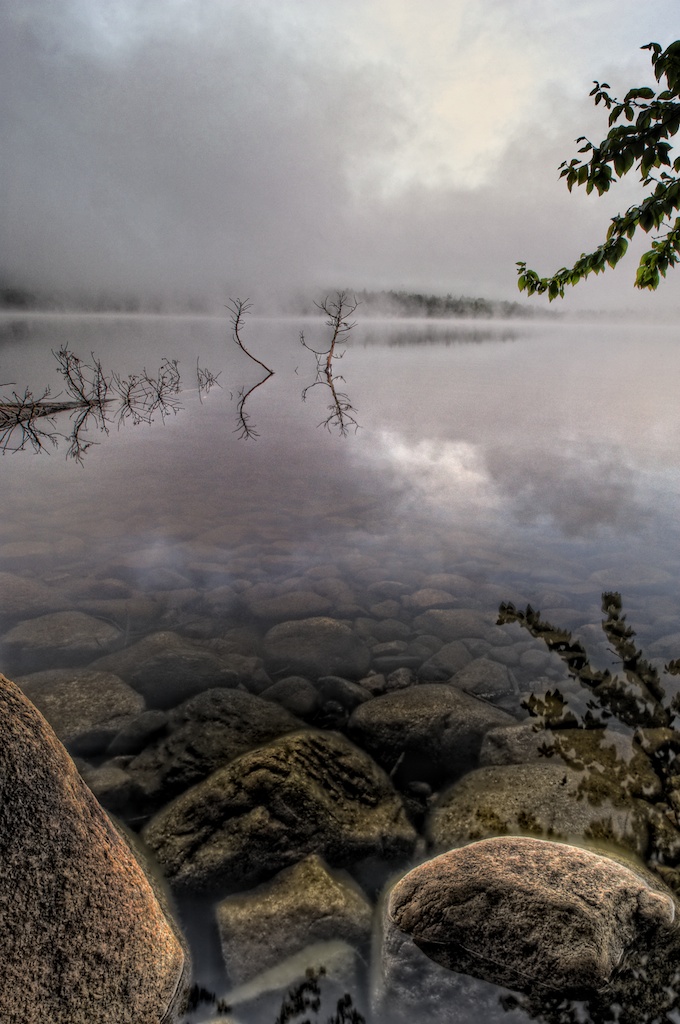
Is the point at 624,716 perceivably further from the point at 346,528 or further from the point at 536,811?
the point at 346,528

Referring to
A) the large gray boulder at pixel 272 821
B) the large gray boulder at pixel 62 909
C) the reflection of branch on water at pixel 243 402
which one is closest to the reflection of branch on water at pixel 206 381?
the reflection of branch on water at pixel 243 402

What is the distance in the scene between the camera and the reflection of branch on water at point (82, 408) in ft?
66.9

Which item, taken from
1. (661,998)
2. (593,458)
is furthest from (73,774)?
(593,458)

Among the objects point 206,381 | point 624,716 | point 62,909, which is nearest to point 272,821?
point 62,909

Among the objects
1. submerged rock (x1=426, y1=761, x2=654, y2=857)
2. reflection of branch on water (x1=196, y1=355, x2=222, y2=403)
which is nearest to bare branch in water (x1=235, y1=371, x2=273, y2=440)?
reflection of branch on water (x1=196, y1=355, x2=222, y2=403)

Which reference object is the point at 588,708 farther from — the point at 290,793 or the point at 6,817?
the point at 6,817

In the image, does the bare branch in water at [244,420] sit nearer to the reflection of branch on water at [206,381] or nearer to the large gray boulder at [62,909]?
the reflection of branch on water at [206,381]

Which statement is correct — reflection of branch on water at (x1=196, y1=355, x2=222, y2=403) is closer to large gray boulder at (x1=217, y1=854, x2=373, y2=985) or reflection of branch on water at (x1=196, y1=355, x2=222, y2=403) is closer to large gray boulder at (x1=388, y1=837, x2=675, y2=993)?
large gray boulder at (x1=217, y1=854, x2=373, y2=985)

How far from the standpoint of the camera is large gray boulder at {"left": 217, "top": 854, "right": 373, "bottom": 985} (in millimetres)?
4152

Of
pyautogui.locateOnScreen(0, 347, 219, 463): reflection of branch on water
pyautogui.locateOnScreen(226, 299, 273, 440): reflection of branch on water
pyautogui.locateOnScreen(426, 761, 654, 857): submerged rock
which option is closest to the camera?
pyautogui.locateOnScreen(426, 761, 654, 857): submerged rock

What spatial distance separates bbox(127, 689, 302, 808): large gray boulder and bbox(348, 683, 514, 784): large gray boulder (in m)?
0.88

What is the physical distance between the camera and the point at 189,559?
1091 cm

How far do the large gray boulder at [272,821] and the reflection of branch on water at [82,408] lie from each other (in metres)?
15.0

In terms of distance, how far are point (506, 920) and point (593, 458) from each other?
58.2ft
